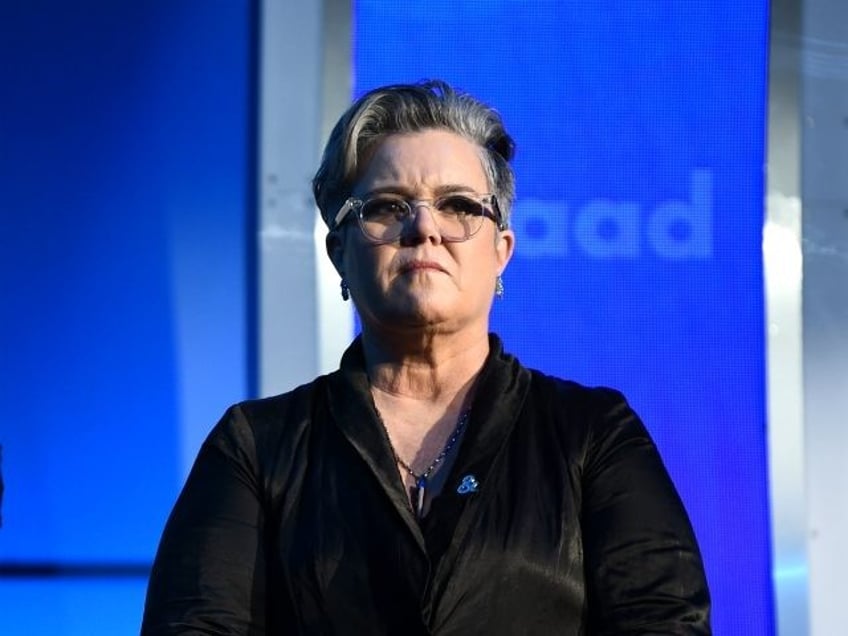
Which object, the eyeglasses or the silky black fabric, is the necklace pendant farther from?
the eyeglasses

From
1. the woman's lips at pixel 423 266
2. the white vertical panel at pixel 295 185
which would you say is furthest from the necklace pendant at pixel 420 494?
the white vertical panel at pixel 295 185

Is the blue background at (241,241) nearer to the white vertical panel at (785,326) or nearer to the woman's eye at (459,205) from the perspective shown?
the white vertical panel at (785,326)

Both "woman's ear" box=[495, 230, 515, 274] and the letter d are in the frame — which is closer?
"woman's ear" box=[495, 230, 515, 274]

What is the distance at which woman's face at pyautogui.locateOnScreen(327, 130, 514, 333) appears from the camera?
68.7 inches

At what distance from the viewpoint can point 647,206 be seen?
2.67 m

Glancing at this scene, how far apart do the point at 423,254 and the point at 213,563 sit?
513 mm

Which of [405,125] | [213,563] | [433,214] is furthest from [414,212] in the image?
[213,563]

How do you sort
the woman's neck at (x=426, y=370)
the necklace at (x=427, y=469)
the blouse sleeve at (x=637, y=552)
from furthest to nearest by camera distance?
1. the woman's neck at (x=426, y=370)
2. the necklace at (x=427, y=469)
3. the blouse sleeve at (x=637, y=552)

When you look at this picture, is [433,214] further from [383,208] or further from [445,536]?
[445,536]

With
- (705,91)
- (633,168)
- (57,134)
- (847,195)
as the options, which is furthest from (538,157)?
(57,134)

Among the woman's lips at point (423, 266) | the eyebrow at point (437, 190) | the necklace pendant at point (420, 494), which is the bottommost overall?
the necklace pendant at point (420, 494)

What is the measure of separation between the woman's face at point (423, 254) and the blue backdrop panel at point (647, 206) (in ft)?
2.74

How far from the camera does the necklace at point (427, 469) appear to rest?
5.59 feet

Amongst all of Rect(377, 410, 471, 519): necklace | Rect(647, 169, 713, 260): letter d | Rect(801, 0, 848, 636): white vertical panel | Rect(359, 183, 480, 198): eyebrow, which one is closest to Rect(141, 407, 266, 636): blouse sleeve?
Rect(377, 410, 471, 519): necklace
